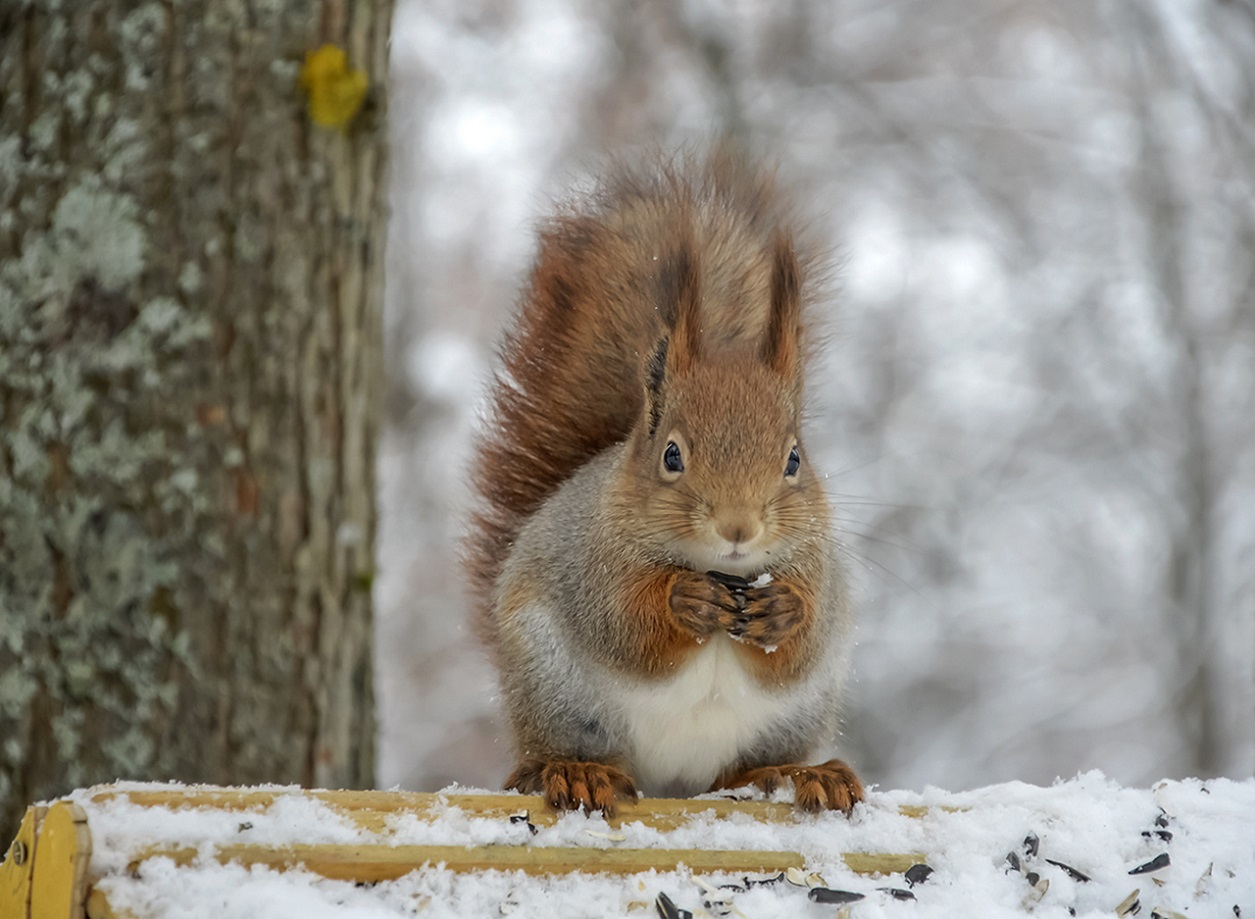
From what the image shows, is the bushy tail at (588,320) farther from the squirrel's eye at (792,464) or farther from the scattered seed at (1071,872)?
the scattered seed at (1071,872)

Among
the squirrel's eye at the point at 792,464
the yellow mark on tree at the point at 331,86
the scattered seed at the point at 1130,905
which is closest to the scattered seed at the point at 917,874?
the scattered seed at the point at 1130,905

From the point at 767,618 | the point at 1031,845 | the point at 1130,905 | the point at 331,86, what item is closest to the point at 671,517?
the point at 767,618

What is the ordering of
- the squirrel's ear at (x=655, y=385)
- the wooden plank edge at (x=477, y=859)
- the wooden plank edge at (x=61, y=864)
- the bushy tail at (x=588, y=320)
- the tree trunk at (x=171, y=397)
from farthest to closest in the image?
the bushy tail at (x=588, y=320) → the tree trunk at (x=171, y=397) → the squirrel's ear at (x=655, y=385) → the wooden plank edge at (x=477, y=859) → the wooden plank edge at (x=61, y=864)

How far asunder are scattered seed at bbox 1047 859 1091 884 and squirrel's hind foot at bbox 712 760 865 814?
0.25 meters

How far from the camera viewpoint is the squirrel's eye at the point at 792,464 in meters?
1.82

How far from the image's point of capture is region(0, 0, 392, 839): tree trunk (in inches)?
78.4

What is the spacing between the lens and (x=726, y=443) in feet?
5.80

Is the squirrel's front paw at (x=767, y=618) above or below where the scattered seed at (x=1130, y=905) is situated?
above

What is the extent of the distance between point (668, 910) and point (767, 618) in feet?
1.41

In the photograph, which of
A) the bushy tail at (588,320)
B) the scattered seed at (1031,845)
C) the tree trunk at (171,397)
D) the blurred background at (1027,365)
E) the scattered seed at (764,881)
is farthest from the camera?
the blurred background at (1027,365)

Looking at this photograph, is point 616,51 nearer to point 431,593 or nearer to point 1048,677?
point 431,593

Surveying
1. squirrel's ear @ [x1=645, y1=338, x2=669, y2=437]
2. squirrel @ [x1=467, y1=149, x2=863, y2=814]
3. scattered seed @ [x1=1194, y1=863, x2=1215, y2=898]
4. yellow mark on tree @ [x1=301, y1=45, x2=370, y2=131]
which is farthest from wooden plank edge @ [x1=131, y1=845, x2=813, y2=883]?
yellow mark on tree @ [x1=301, y1=45, x2=370, y2=131]

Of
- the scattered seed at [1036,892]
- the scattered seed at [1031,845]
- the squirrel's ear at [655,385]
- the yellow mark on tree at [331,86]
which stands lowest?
the scattered seed at [1036,892]

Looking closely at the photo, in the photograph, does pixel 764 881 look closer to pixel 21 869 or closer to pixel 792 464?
pixel 792 464
